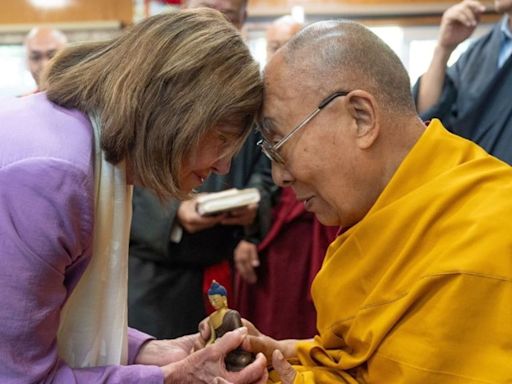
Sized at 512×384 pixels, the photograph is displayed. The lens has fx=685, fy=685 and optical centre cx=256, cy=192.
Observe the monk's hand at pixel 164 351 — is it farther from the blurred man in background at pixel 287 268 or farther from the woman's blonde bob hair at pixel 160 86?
the blurred man in background at pixel 287 268

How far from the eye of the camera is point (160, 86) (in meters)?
1.25

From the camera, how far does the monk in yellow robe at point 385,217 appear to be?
1.16m

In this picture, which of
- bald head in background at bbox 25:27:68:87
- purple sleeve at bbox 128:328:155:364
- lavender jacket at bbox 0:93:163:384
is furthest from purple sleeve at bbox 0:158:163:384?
bald head in background at bbox 25:27:68:87

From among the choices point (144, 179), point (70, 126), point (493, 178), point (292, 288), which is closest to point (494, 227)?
point (493, 178)

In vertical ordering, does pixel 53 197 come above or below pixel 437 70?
above

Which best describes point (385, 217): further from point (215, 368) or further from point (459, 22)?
point (459, 22)

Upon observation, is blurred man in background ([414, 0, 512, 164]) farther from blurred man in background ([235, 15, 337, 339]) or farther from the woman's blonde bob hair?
the woman's blonde bob hair

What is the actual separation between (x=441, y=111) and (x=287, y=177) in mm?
1057

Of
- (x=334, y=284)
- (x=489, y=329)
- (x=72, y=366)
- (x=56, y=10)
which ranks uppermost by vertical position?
(x=489, y=329)

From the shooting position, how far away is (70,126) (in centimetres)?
122

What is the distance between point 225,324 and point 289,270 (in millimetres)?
1240

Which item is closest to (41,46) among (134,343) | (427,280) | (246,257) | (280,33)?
(280,33)

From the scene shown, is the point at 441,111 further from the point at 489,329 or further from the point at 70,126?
the point at 70,126

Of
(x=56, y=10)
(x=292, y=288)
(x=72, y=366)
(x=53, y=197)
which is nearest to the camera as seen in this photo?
(x=53, y=197)
